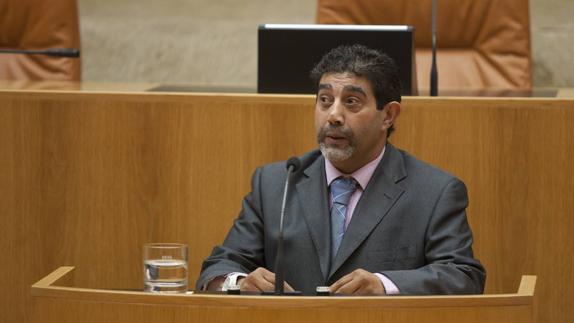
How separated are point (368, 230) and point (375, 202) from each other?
0.25 feet

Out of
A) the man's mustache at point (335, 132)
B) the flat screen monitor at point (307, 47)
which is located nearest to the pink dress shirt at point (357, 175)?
the man's mustache at point (335, 132)

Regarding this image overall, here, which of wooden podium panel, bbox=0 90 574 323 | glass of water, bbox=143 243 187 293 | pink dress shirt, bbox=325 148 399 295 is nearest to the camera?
glass of water, bbox=143 243 187 293

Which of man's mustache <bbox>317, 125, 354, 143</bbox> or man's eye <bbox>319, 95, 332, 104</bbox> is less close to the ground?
man's eye <bbox>319, 95, 332, 104</bbox>

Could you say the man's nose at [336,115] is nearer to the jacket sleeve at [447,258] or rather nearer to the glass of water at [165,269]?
the jacket sleeve at [447,258]

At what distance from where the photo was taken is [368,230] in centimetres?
254

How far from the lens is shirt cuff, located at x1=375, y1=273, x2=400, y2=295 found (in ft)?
7.59

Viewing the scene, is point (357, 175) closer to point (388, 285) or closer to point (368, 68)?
point (368, 68)

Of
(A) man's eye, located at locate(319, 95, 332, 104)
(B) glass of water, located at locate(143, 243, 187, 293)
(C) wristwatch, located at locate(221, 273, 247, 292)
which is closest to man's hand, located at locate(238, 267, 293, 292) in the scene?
(C) wristwatch, located at locate(221, 273, 247, 292)

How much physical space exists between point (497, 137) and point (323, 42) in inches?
21.4

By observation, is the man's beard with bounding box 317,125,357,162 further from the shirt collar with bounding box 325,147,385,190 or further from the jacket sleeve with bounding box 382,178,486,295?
the jacket sleeve with bounding box 382,178,486,295

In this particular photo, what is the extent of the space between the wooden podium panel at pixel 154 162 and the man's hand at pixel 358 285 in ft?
2.47

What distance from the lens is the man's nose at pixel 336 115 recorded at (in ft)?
8.32

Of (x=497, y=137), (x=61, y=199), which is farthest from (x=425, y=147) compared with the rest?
(x=61, y=199)

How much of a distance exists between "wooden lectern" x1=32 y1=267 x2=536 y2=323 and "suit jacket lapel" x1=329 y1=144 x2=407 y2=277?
549 mm
